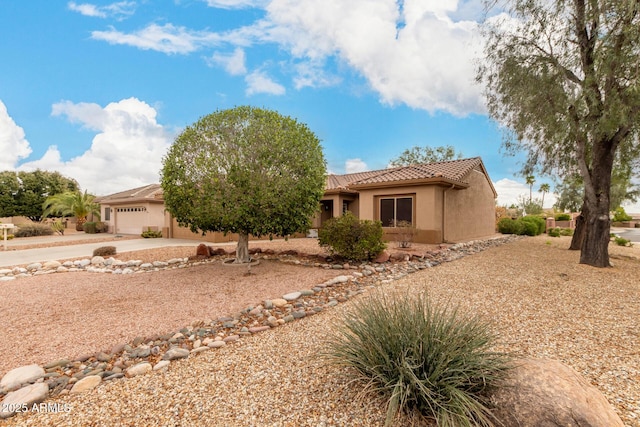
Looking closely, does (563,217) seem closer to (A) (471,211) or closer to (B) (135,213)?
(A) (471,211)

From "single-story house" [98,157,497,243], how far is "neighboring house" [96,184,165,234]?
0.36 m

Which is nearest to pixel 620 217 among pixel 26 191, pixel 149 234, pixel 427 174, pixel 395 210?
pixel 427 174

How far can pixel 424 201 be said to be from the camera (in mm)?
13414

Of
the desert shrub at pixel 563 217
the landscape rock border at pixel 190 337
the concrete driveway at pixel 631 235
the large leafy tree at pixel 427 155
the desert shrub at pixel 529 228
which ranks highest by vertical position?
the large leafy tree at pixel 427 155

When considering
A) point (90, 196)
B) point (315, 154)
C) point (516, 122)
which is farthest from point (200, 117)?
point (90, 196)

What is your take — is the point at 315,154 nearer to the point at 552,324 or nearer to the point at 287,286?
the point at 287,286

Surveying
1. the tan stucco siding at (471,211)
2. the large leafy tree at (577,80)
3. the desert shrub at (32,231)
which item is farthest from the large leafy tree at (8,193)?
the large leafy tree at (577,80)

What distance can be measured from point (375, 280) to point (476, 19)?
8802 mm

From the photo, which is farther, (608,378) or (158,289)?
(158,289)

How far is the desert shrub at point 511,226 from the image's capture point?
780 inches

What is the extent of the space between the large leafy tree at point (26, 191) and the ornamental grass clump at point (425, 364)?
39.9 metres

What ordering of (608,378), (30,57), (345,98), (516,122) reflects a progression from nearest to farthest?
1. (608,378)
2. (30,57)
3. (516,122)
4. (345,98)

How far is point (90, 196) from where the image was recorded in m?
26.5

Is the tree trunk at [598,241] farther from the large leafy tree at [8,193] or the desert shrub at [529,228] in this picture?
the large leafy tree at [8,193]
